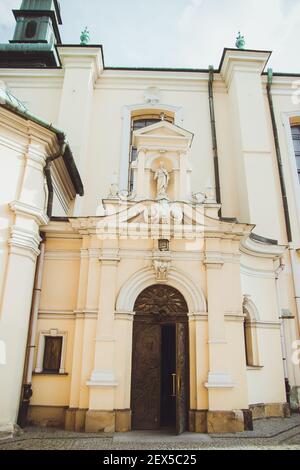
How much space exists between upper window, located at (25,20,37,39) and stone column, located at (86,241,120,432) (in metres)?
18.0

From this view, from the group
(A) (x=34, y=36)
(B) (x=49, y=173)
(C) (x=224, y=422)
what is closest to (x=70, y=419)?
(C) (x=224, y=422)

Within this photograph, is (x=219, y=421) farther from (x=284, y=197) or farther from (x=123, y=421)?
(x=284, y=197)

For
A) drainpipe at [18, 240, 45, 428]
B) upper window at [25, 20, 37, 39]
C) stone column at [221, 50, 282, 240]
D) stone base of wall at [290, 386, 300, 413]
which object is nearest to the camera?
drainpipe at [18, 240, 45, 428]

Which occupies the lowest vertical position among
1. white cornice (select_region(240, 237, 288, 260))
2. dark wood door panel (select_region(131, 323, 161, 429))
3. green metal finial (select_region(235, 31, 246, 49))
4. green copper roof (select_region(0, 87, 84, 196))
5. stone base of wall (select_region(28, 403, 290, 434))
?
stone base of wall (select_region(28, 403, 290, 434))

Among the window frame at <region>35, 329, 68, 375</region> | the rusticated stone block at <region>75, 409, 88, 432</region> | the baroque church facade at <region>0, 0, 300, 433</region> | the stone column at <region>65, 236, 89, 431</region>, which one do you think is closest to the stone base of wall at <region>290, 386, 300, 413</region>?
the baroque church facade at <region>0, 0, 300, 433</region>

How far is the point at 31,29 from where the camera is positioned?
20.9 metres

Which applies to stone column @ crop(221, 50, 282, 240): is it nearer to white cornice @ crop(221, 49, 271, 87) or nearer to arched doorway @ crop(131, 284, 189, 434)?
white cornice @ crop(221, 49, 271, 87)

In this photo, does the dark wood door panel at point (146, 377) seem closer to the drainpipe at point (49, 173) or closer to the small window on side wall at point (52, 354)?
the small window on side wall at point (52, 354)

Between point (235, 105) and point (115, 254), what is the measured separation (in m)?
8.54

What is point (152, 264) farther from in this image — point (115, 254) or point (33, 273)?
point (33, 273)

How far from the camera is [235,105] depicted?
44.2 ft

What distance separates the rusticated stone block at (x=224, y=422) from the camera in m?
7.15

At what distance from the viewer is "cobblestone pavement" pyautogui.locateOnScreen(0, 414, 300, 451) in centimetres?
610

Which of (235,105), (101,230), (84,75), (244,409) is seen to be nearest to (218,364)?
(244,409)
